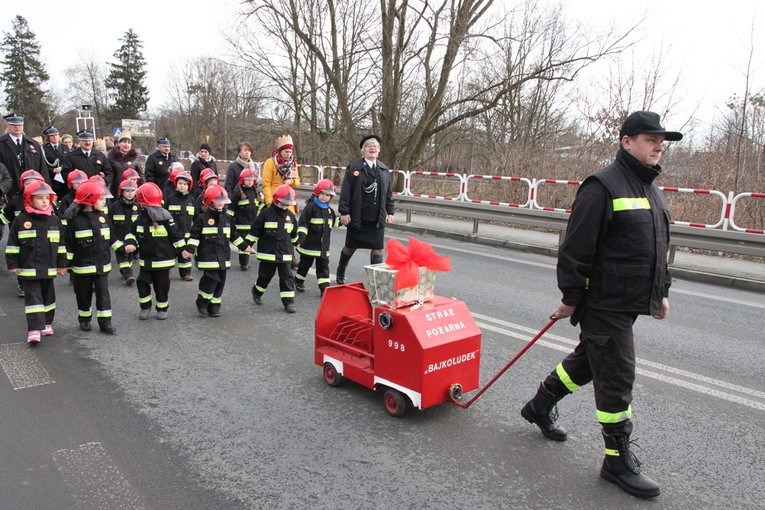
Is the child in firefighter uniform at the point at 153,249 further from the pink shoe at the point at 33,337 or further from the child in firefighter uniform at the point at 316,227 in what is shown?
the child in firefighter uniform at the point at 316,227

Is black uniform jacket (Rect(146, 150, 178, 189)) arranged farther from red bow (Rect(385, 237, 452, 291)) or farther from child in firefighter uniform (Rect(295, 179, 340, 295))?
red bow (Rect(385, 237, 452, 291))

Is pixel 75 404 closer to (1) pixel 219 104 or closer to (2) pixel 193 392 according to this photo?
(2) pixel 193 392

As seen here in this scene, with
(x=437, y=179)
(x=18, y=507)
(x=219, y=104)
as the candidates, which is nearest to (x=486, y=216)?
(x=437, y=179)

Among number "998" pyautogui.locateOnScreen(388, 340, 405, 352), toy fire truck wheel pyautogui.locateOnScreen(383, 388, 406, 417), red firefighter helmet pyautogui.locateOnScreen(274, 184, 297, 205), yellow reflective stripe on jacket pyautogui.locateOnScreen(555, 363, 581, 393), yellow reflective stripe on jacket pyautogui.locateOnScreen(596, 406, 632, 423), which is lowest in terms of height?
toy fire truck wheel pyautogui.locateOnScreen(383, 388, 406, 417)

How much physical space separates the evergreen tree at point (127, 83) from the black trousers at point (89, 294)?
69.9 m

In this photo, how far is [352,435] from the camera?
146 inches

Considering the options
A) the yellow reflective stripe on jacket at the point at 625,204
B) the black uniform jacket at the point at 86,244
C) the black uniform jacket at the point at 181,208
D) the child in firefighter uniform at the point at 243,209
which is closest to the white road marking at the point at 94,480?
the black uniform jacket at the point at 86,244

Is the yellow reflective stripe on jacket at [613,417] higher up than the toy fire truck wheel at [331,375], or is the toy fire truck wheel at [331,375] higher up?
the yellow reflective stripe on jacket at [613,417]

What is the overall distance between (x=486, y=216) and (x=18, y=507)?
36.6 feet

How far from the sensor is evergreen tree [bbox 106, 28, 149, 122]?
222ft

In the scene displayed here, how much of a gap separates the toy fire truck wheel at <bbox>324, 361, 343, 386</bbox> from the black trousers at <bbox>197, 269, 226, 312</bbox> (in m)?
2.46

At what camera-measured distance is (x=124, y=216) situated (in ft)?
26.2

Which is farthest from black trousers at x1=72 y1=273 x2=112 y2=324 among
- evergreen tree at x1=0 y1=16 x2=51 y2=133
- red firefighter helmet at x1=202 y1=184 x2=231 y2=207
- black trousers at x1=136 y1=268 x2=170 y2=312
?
evergreen tree at x1=0 y1=16 x2=51 y2=133

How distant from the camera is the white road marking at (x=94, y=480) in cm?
292
